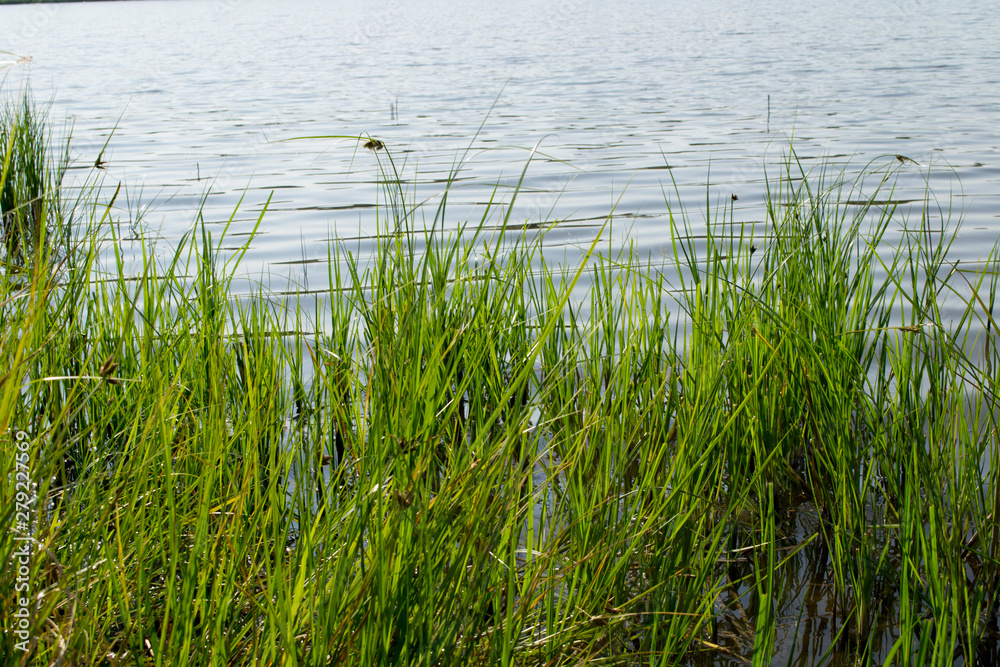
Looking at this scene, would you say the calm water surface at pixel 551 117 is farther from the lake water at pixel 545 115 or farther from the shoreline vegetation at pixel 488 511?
the shoreline vegetation at pixel 488 511

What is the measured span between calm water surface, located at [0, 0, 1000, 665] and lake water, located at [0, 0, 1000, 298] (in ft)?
0.14

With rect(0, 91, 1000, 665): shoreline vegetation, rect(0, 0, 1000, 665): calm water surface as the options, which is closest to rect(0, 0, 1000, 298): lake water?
rect(0, 0, 1000, 665): calm water surface

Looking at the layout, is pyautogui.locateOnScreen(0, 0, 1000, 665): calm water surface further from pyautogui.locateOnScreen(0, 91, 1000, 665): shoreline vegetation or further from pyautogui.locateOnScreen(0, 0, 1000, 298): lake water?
pyautogui.locateOnScreen(0, 91, 1000, 665): shoreline vegetation

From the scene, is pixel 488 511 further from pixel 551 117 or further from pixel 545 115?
pixel 545 115

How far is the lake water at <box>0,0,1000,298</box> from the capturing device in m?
5.83

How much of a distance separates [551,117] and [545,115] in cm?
16

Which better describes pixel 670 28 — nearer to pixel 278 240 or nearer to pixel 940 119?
pixel 940 119

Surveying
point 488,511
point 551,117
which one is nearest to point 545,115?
point 551,117

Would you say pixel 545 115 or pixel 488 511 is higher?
pixel 545 115

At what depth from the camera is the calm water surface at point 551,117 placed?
5.59 m

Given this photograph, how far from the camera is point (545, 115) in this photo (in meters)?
9.75

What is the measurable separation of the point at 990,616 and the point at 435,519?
3.99ft

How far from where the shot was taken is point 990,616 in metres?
1.69

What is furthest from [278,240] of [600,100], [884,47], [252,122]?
[884,47]
